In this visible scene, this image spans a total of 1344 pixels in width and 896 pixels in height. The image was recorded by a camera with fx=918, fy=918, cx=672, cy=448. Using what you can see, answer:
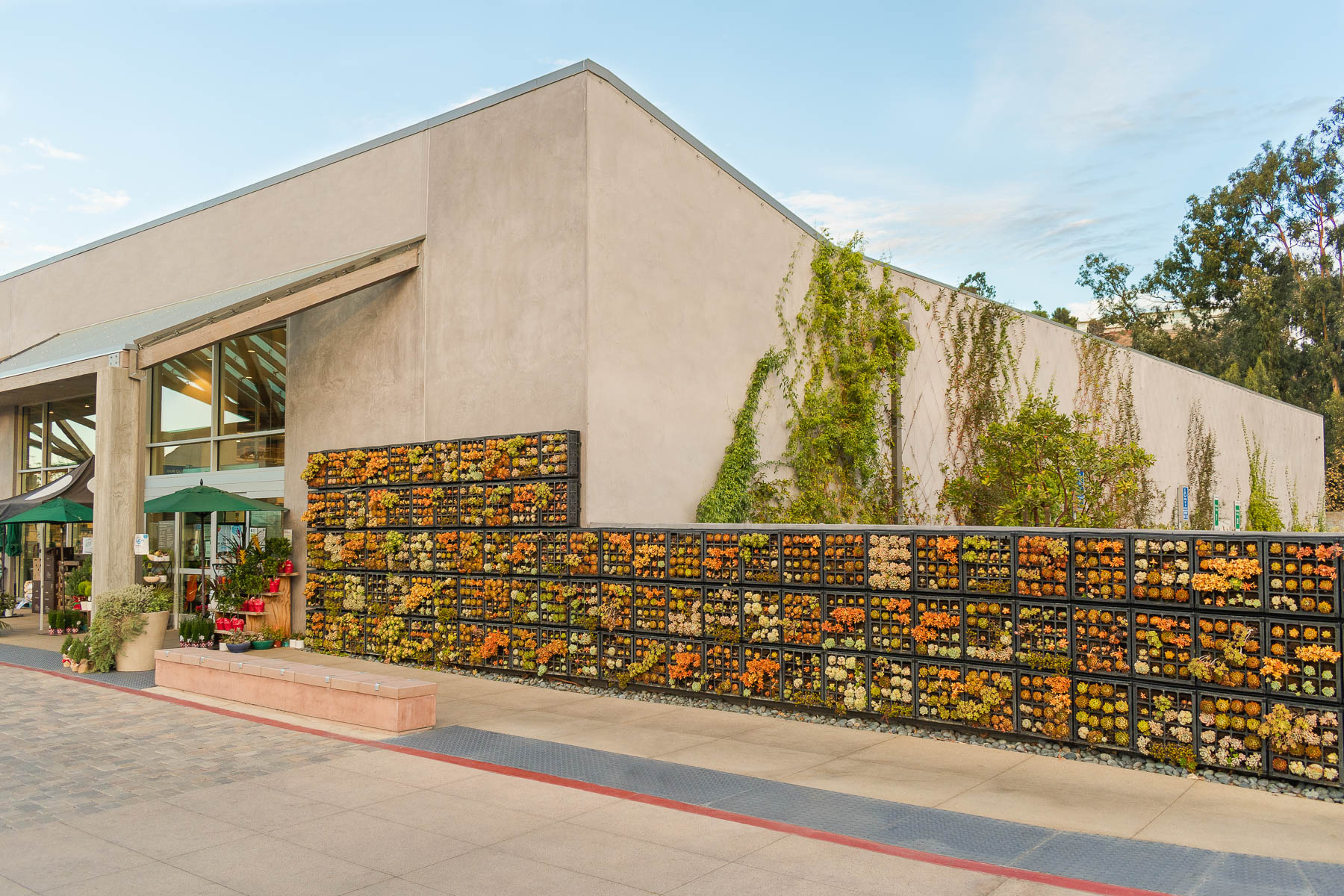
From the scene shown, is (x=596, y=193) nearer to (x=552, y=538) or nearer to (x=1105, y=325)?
(x=552, y=538)

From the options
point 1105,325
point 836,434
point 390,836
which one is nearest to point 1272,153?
point 1105,325

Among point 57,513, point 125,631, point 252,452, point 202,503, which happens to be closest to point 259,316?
point 202,503

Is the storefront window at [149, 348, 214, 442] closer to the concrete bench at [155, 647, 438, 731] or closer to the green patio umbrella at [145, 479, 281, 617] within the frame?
the green patio umbrella at [145, 479, 281, 617]

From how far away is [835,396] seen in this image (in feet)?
51.4

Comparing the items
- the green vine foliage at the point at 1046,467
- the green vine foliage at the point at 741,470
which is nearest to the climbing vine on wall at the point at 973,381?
the green vine foliage at the point at 1046,467

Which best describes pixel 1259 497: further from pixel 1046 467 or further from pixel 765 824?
pixel 765 824

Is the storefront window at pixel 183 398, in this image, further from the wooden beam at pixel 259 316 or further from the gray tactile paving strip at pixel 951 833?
the gray tactile paving strip at pixel 951 833

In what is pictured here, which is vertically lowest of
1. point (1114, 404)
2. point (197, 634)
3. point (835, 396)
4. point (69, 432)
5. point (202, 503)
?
point (197, 634)

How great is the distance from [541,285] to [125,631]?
713cm

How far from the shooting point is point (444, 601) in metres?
12.2

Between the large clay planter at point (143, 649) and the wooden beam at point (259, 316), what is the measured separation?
347 centimetres

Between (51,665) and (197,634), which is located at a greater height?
(197,634)

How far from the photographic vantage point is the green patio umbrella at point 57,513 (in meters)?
15.6

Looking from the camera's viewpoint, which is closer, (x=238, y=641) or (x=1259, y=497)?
(x=238, y=641)
